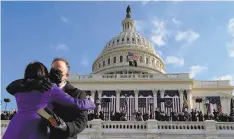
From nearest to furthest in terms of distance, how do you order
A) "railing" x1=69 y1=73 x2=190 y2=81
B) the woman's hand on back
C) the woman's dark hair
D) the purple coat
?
the purple coat < the woman's hand on back < the woman's dark hair < "railing" x1=69 y1=73 x2=190 y2=81

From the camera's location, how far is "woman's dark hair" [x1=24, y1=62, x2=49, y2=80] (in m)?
5.96

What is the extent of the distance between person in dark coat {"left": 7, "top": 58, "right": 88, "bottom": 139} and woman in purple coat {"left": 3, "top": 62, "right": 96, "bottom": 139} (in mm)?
→ 114

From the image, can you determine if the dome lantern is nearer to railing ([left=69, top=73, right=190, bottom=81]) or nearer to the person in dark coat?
railing ([left=69, top=73, right=190, bottom=81])

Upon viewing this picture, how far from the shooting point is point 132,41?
10156 cm

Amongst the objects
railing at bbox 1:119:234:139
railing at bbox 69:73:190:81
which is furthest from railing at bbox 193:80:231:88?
railing at bbox 1:119:234:139

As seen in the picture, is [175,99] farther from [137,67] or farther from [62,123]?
[62,123]

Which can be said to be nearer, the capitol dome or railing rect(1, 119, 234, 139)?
railing rect(1, 119, 234, 139)

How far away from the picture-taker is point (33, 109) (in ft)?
19.0

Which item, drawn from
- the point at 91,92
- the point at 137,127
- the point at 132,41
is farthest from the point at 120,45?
the point at 137,127

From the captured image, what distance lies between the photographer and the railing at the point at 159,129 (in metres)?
25.7

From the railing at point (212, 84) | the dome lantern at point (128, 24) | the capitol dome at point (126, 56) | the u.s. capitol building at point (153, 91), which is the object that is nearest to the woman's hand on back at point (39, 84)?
the u.s. capitol building at point (153, 91)

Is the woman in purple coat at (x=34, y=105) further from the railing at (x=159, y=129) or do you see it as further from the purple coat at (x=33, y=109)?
the railing at (x=159, y=129)

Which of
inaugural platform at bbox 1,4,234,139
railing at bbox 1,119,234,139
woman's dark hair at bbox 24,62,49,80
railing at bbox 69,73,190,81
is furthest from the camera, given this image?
railing at bbox 69,73,190,81

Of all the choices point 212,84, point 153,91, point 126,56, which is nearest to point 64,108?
point 153,91
